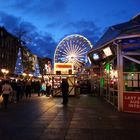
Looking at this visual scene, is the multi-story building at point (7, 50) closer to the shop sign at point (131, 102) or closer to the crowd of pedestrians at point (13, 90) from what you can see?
the crowd of pedestrians at point (13, 90)

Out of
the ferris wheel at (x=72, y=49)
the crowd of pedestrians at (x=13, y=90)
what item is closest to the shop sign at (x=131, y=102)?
the crowd of pedestrians at (x=13, y=90)

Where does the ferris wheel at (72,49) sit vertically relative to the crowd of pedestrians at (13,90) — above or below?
above

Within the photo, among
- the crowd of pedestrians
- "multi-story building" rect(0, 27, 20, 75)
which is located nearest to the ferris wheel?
the crowd of pedestrians

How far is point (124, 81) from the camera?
22422 mm

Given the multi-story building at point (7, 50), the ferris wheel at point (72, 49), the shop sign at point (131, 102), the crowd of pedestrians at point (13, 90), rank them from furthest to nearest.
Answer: the multi-story building at point (7, 50) < the ferris wheel at point (72, 49) < the crowd of pedestrians at point (13, 90) < the shop sign at point (131, 102)

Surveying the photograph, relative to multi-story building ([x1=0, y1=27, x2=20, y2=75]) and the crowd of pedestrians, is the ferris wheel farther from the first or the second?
multi-story building ([x1=0, y1=27, x2=20, y2=75])

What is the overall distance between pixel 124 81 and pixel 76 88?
21985mm

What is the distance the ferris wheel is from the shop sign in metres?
37.4

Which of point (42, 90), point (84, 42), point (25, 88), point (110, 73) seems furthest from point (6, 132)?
point (84, 42)

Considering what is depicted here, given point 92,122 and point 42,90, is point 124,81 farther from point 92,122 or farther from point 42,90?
point 42,90

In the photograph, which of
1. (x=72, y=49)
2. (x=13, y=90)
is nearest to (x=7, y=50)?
(x=72, y=49)

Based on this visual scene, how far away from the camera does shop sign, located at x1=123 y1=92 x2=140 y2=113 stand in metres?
21.4

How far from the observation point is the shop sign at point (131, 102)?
21.4 meters

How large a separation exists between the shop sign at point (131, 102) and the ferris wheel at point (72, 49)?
123 ft
